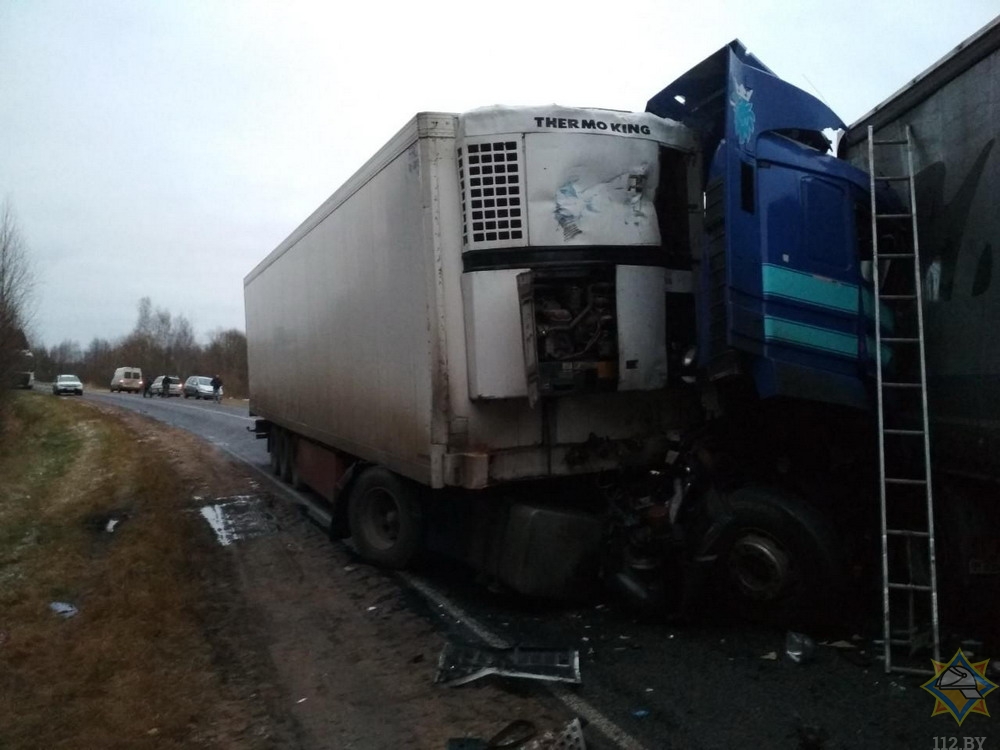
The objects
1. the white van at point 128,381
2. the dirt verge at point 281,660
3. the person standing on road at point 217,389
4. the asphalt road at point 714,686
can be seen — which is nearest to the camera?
the asphalt road at point 714,686

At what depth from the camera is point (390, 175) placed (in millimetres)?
6574

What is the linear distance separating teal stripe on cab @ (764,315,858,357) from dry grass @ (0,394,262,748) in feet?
13.0

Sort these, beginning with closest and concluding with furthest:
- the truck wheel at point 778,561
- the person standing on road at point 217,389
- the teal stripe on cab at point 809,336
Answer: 1. the truck wheel at point 778,561
2. the teal stripe on cab at point 809,336
3. the person standing on road at point 217,389

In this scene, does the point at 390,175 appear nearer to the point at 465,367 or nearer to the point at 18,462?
the point at 465,367

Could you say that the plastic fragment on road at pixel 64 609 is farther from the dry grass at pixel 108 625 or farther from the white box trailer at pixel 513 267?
the white box trailer at pixel 513 267

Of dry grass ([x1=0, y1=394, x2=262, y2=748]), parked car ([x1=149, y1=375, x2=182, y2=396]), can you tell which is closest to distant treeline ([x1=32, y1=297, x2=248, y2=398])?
parked car ([x1=149, y1=375, x2=182, y2=396])

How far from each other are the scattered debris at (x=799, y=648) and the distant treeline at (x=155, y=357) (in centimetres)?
6241

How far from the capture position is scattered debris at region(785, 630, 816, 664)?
4770mm

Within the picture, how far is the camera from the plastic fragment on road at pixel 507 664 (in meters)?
4.74

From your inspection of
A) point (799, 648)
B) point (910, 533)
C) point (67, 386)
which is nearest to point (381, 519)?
point (799, 648)

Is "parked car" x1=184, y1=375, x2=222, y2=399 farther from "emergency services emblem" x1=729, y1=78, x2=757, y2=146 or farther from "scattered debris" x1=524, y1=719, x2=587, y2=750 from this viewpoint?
"scattered debris" x1=524, y1=719, x2=587, y2=750

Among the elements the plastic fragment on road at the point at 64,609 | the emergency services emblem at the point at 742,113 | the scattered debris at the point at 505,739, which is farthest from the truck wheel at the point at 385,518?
the emergency services emblem at the point at 742,113

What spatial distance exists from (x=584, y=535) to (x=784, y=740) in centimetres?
211

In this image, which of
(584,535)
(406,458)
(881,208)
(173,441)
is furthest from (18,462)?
(881,208)
